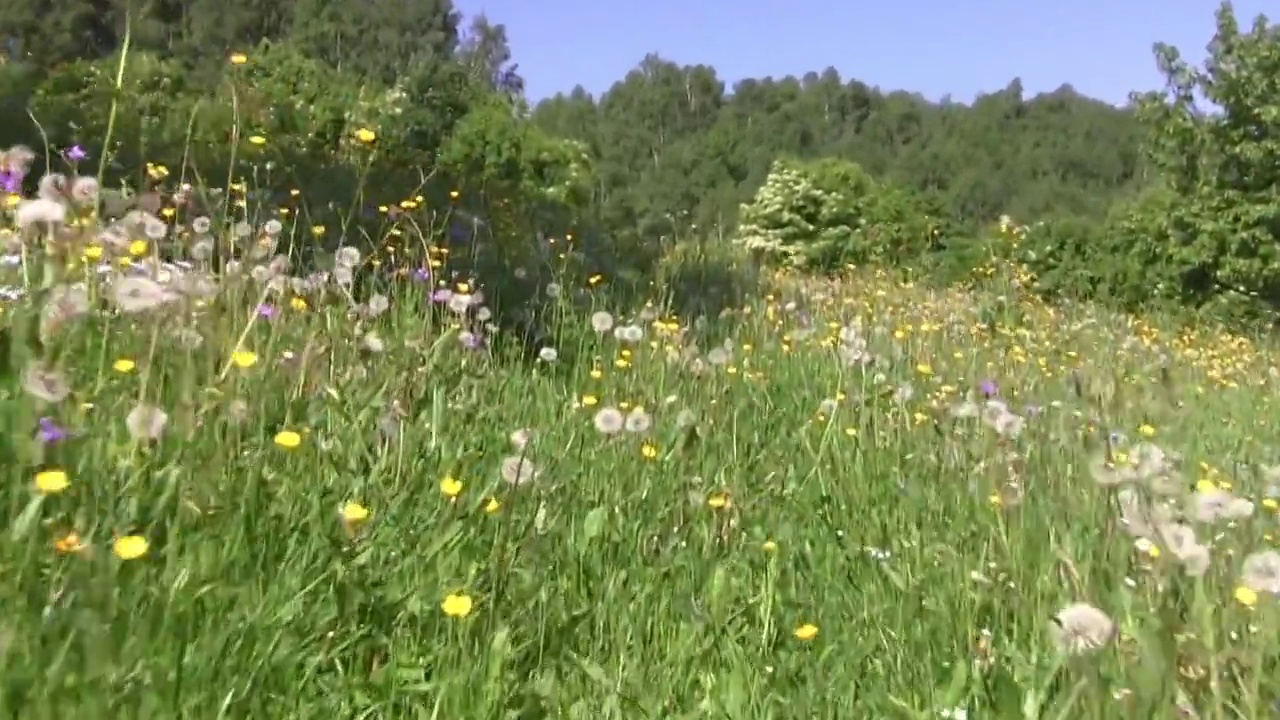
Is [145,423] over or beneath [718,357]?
over

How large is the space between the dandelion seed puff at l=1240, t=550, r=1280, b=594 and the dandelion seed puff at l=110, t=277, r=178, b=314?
72.1 inches

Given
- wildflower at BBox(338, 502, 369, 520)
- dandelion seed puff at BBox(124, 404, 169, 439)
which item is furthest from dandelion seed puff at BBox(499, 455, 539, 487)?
dandelion seed puff at BBox(124, 404, 169, 439)

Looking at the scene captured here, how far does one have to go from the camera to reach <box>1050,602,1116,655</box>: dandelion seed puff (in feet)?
5.25

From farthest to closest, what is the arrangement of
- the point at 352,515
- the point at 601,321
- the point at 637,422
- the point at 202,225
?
the point at 601,321 < the point at 202,225 < the point at 637,422 < the point at 352,515

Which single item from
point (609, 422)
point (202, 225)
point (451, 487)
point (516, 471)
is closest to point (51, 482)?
point (451, 487)

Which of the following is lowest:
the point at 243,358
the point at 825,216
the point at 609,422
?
the point at 825,216

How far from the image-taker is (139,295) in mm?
2062

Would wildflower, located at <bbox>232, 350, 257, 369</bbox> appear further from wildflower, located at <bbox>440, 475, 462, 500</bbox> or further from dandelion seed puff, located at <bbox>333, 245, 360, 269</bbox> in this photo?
dandelion seed puff, located at <bbox>333, 245, 360, 269</bbox>

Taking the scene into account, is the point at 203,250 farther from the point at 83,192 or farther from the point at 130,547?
the point at 130,547

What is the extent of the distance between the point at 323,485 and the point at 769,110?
65.1 meters

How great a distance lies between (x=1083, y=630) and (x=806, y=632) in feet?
1.63

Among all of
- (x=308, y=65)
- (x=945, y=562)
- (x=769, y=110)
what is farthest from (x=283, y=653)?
(x=769, y=110)

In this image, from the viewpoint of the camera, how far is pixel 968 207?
52.0 m

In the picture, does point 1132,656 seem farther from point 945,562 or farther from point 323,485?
point 323,485
